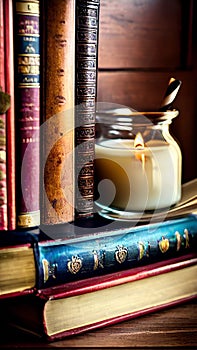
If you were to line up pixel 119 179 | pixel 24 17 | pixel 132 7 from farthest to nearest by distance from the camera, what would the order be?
pixel 132 7, pixel 119 179, pixel 24 17

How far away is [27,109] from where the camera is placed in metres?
0.66

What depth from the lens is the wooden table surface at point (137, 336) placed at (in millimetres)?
631

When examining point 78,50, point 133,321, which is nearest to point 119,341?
point 133,321

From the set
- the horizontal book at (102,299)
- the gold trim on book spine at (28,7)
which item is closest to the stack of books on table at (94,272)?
the horizontal book at (102,299)

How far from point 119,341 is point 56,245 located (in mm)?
125

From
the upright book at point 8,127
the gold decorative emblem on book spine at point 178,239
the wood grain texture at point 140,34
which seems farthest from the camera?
the wood grain texture at point 140,34

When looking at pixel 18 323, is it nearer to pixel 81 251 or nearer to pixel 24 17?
pixel 81 251

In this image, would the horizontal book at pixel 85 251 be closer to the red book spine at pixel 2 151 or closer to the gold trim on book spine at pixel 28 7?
the red book spine at pixel 2 151

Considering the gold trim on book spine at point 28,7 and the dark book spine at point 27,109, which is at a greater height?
the gold trim on book spine at point 28,7

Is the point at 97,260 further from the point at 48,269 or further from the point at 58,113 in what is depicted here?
the point at 58,113

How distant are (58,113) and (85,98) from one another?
41 millimetres

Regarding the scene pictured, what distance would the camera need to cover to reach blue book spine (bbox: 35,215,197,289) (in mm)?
643

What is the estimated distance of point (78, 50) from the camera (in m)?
0.68

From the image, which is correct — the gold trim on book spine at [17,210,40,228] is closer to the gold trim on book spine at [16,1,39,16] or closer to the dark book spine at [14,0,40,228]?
the dark book spine at [14,0,40,228]
